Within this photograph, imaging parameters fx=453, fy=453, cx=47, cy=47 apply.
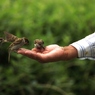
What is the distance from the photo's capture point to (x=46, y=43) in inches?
192

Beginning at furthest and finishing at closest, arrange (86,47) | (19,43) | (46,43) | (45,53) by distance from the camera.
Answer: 1. (46,43)
2. (86,47)
3. (45,53)
4. (19,43)

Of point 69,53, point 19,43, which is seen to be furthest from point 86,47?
point 19,43

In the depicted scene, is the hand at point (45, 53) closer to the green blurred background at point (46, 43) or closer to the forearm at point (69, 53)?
the forearm at point (69, 53)

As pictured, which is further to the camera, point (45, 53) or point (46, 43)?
point (46, 43)

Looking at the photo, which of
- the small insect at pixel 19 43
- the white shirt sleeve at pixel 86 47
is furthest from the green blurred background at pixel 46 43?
the small insect at pixel 19 43

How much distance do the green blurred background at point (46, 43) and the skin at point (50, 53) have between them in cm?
134

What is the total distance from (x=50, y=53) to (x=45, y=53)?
0.06 m

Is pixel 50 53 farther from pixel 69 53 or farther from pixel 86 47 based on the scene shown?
pixel 86 47

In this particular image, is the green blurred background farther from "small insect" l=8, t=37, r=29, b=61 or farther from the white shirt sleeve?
"small insect" l=8, t=37, r=29, b=61

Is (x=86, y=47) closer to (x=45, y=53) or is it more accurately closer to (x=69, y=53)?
(x=69, y=53)

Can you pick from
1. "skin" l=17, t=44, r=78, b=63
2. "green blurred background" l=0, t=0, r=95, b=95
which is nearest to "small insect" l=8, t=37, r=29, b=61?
"skin" l=17, t=44, r=78, b=63

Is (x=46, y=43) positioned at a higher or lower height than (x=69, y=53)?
higher

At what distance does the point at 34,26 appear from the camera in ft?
16.4

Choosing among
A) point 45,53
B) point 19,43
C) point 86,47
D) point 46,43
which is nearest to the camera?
point 19,43
